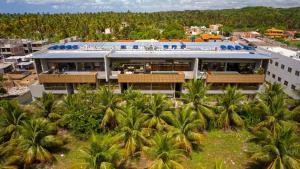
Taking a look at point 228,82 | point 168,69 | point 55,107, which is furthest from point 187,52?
point 55,107

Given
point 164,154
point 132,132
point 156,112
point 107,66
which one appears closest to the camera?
point 164,154

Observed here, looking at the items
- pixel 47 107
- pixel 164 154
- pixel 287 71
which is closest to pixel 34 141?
pixel 47 107

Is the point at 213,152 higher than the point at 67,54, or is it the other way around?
the point at 67,54

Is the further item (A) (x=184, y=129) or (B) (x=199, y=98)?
(B) (x=199, y=98)

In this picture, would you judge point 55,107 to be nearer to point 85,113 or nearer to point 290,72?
point 85,113

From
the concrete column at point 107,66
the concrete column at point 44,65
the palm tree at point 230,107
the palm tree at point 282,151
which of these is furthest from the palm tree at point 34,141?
the palm tree at point 230,107

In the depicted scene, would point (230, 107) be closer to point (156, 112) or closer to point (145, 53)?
point (156, 112)

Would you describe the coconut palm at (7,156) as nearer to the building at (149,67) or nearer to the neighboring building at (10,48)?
the building at (149,67)
